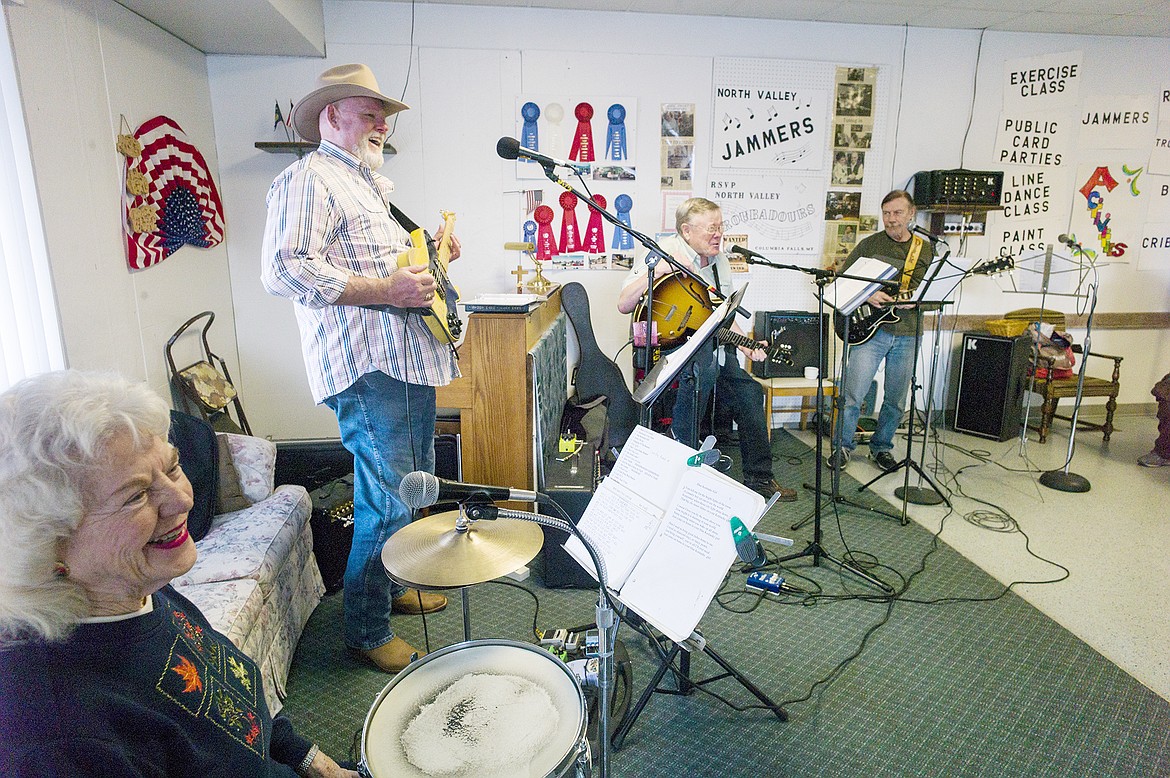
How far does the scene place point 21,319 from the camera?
191 cm

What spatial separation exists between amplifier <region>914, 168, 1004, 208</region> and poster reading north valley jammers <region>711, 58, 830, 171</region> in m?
0.72

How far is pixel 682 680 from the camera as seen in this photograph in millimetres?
1875

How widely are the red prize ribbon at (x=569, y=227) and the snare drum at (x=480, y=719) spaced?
3104 mm

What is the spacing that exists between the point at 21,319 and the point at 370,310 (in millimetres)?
1105

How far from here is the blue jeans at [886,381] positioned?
12.1ft

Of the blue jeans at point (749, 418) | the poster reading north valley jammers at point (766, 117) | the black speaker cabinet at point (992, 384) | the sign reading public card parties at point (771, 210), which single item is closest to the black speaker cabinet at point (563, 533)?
the blue jeans at point (749, 418)

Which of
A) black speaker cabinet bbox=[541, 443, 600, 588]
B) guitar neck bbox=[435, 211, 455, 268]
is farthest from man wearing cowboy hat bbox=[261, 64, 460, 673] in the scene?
black speaker cabinet bbox=[541, 443, 600, 588]

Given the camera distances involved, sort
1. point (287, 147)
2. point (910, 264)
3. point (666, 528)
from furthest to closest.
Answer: point (910, 264) < point (287, 147) < point (666, 528)

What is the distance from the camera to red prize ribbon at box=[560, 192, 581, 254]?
3865mm

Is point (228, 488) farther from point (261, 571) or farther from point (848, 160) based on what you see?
point (848, 160)

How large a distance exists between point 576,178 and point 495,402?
6.10 feet

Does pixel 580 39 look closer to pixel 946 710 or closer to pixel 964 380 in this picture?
pixel 964 380

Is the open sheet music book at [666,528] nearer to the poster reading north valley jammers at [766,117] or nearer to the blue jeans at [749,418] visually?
the blue jeans at [749,418]

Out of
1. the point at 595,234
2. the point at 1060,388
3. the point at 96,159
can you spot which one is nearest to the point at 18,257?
the point at 96,159
